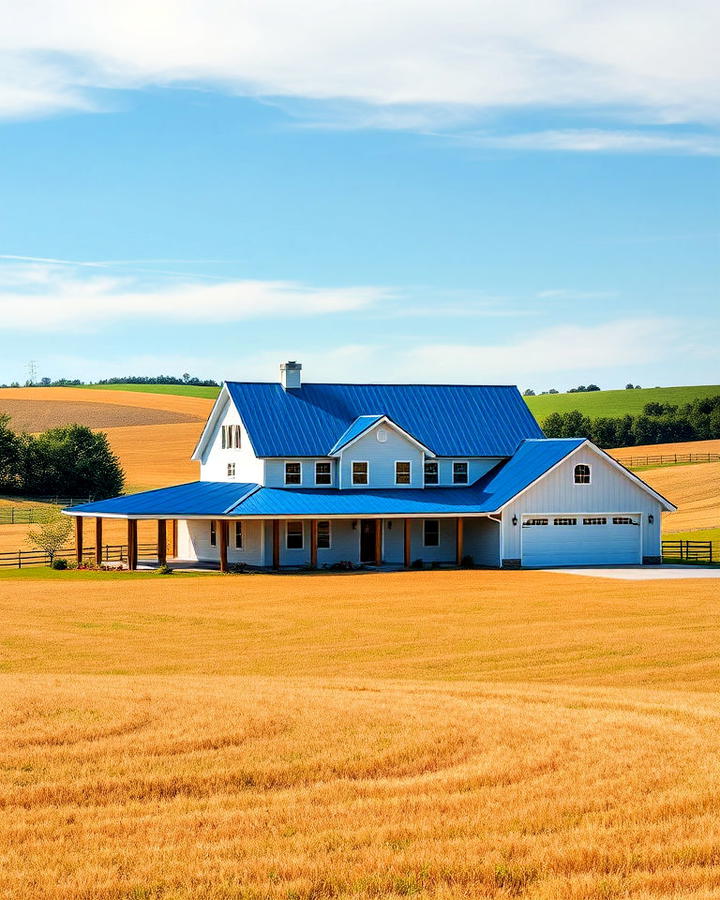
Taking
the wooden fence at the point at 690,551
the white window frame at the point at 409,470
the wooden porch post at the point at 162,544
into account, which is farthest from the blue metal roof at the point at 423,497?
the wooden fence at the point at 690,551

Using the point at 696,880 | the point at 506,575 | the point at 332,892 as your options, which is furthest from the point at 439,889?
the point at 506,575

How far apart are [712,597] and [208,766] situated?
3144 cm

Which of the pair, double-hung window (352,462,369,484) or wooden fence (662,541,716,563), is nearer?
double-hung window (352,462,369,484)

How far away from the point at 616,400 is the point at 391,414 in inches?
5024

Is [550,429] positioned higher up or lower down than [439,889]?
higher up

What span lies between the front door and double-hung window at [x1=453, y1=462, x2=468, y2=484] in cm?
580

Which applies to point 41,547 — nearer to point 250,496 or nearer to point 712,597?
point 250,496

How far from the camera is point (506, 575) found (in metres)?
52.8

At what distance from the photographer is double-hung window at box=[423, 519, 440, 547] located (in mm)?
60500

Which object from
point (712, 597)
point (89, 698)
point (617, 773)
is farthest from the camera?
point (712, 597)

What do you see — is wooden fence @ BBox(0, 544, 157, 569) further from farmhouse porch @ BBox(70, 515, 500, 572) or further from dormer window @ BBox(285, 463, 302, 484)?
dormer window @ BBox(285, 463, 302, 484)

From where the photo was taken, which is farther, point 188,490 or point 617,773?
point 188,490

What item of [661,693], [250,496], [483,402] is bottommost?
[661,693]

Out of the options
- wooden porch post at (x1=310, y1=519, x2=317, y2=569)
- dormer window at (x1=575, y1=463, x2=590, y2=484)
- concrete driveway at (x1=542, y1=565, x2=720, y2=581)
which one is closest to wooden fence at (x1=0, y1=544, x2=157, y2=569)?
wooden porch post at (x1=310, y1=519, x2=317, y2=569)
